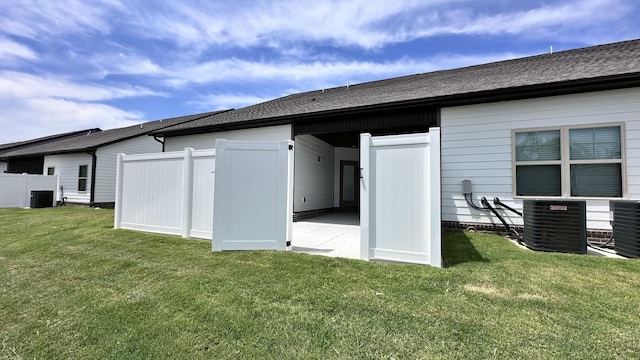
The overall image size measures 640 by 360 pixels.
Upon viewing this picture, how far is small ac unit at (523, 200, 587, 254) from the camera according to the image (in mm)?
4398

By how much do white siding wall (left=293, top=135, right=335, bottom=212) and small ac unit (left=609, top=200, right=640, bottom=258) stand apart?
6.84 metres

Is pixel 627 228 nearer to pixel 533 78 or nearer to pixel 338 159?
pixel 533 78

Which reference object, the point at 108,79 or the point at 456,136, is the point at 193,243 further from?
the point at 108,79

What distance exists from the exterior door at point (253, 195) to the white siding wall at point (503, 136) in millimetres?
4009

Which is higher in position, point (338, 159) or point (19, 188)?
point (338, 159)

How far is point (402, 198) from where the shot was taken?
383cm

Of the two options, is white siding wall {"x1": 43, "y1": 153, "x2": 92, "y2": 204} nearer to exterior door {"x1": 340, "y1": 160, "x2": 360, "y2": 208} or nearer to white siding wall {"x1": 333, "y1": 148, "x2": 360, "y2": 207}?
white siding wall {"x1": 333, "y1": 148, "x2": 360, "y2": 207}

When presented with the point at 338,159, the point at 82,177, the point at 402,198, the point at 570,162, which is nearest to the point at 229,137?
the point at 338,159

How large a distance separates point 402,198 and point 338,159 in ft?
25.8

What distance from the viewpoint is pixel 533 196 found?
18.4 ft

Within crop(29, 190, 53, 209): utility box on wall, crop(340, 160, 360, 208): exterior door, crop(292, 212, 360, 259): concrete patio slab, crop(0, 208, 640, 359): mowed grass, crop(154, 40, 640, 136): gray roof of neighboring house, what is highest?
crop(154, 40, 640, 136): gray roof of neighboring house

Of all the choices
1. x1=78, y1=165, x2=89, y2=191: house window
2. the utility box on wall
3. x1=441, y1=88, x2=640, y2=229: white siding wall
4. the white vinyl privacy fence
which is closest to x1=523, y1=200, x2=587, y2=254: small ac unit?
x1=441, y1=88, x2=640, y2=229: white siding wall

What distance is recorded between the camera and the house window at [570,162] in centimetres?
510

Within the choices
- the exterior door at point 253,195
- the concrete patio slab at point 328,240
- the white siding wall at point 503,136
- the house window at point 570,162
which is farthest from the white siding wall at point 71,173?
the house window at point 570,162
